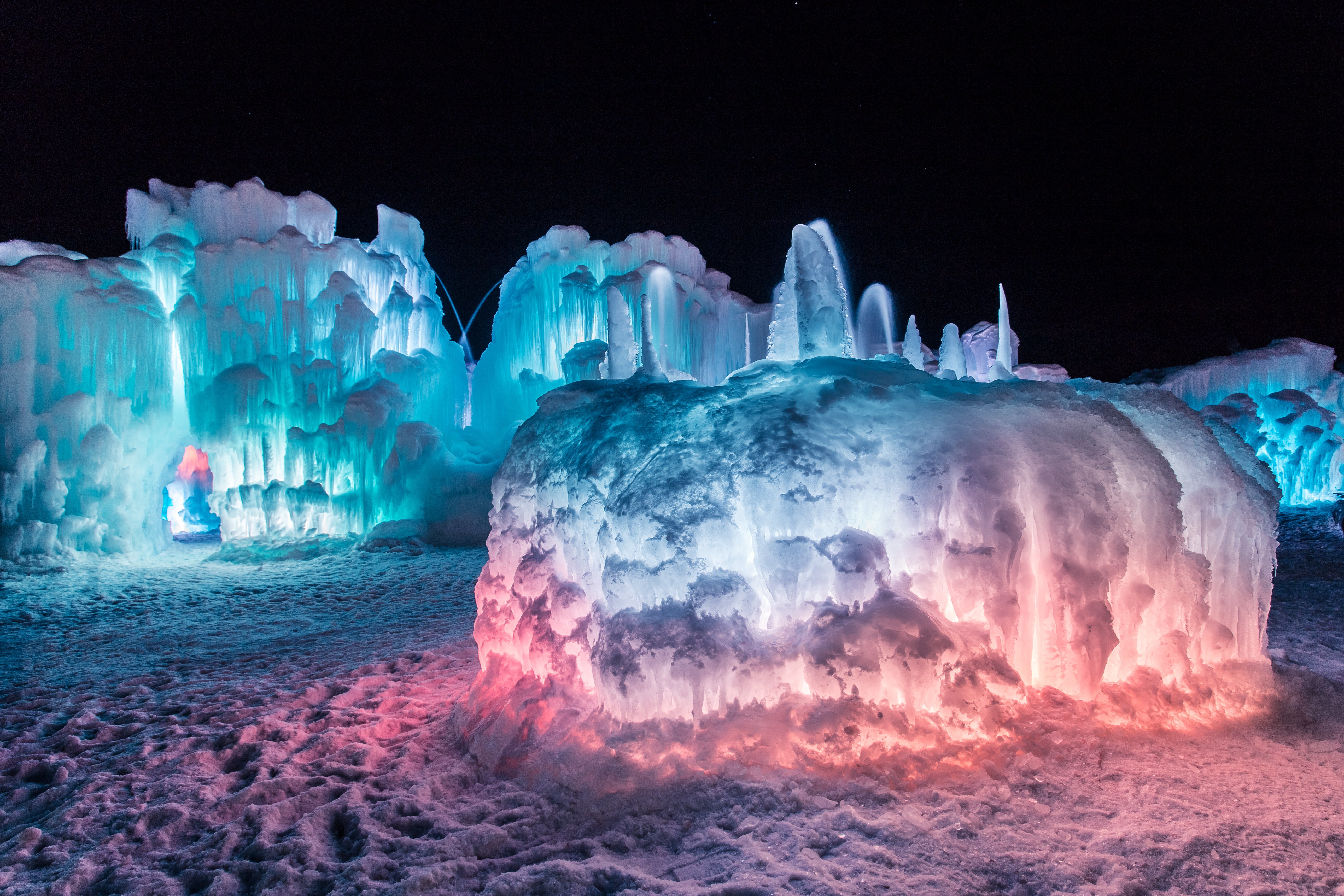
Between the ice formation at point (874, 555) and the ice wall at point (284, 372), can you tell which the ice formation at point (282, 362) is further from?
the ice formation at point (874, 555)

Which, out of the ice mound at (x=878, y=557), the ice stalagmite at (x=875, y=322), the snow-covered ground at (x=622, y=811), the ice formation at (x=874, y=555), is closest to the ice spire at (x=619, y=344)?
the ice formation at (x=874, y=555)

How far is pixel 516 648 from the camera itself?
4.67 m

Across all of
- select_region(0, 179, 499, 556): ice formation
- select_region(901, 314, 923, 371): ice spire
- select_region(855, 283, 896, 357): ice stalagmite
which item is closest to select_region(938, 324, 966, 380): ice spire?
select_region(901, 314, 923, 371): ice spire

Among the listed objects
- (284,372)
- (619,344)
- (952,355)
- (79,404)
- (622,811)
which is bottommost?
(622,811)

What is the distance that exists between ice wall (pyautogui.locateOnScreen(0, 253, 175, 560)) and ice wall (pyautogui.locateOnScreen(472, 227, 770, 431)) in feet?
24.9

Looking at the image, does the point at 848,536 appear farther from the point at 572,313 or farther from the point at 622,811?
the point at 572,313

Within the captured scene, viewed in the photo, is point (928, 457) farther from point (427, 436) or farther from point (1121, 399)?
point (427, 436)

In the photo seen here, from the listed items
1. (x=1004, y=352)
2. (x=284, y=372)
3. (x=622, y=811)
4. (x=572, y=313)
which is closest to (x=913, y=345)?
(x=1004, y=352)

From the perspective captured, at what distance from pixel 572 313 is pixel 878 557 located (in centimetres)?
1522

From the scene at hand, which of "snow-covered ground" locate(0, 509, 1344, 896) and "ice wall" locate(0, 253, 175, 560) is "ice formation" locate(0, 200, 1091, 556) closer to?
"ice wall" locate(0, 253, 175, 560)

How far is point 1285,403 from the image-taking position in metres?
19.2

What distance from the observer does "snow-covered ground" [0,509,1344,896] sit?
2695mm

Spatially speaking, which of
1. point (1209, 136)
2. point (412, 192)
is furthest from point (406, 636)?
point (1209, 136)

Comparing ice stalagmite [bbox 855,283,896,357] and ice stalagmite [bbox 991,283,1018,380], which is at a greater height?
ice stalagmite [bbox 855,283,896,357]
